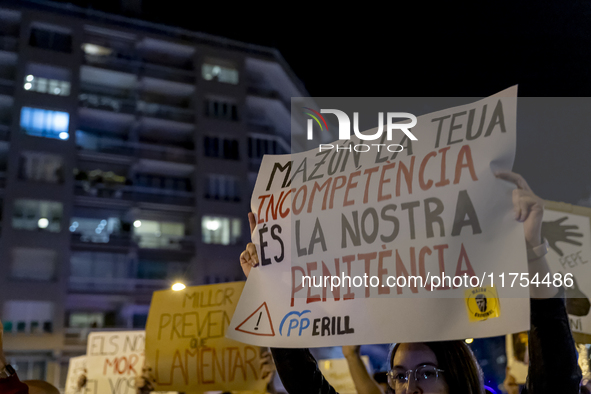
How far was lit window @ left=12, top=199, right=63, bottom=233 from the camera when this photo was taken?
94.4 ft

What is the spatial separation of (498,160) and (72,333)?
91.9 feet

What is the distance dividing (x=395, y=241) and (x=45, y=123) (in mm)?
30562

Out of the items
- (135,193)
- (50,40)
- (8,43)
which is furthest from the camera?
(135,193)

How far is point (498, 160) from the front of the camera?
2.87 metres

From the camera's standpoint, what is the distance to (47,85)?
3147cm

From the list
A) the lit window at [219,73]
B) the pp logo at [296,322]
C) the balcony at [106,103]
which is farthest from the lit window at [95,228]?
the pp logo at [296,322]

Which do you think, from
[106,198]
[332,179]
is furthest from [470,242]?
[106,198]

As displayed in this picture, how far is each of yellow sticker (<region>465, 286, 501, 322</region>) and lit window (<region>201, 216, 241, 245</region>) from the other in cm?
3040

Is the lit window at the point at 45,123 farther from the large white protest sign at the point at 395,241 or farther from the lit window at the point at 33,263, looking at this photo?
the large white protest sign at the point at 395,241

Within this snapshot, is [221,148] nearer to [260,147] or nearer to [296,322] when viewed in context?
[260,147]

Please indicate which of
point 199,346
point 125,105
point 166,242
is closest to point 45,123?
point 125,105

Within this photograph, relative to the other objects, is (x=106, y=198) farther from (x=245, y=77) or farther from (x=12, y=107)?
(x=245, y=77)

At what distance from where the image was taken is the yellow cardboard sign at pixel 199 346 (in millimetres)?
5641

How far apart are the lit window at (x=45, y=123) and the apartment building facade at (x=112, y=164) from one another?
50 millimetres
